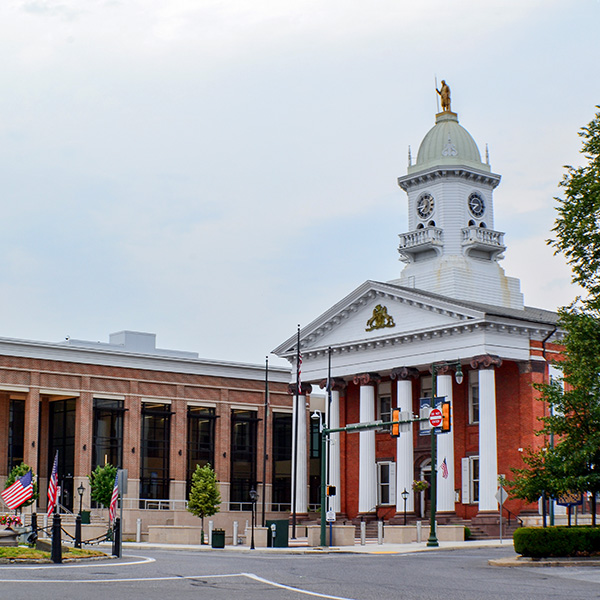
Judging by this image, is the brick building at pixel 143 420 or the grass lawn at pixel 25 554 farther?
the brick building at pixel 143 420

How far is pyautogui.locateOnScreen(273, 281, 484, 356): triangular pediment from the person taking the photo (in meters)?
55.3

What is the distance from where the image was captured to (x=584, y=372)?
32.5m

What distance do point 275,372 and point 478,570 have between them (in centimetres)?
4839

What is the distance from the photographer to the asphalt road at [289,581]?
19.5m

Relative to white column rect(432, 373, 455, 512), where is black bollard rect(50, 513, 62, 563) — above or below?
below

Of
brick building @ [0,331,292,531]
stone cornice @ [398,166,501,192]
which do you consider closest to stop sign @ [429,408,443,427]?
brick building @ [0,331,292,531]

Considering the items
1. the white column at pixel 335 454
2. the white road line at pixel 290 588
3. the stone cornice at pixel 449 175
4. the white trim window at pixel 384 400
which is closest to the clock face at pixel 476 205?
the stone cornice at pixel 449 175

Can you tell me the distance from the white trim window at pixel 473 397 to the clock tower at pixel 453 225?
5990 mm

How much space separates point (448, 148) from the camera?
217 ft

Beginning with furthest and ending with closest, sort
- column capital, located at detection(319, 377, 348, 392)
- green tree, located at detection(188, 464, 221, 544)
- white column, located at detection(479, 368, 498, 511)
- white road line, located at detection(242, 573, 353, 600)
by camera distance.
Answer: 1. column capital, located at detection(319, 377, 348, 392)
2. green tree, located at detection(188, 464, 221, 544)
3. white column, located at detection(479, 368, 498, 511)
4. white road line, located at detection(242, 573, 353, 600)

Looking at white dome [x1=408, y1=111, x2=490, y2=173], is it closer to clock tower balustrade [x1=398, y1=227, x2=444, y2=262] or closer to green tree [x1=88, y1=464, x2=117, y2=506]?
clock tower balustrade [x1=398, y1=227, x2=444, y2=262]

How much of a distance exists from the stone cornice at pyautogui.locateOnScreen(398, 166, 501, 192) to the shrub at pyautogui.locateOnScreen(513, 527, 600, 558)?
36356 millimetres

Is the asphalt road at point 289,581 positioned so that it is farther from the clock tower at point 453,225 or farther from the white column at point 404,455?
the clock tower at point 453,225

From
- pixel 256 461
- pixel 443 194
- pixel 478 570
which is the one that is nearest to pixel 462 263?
pixel 443 194
